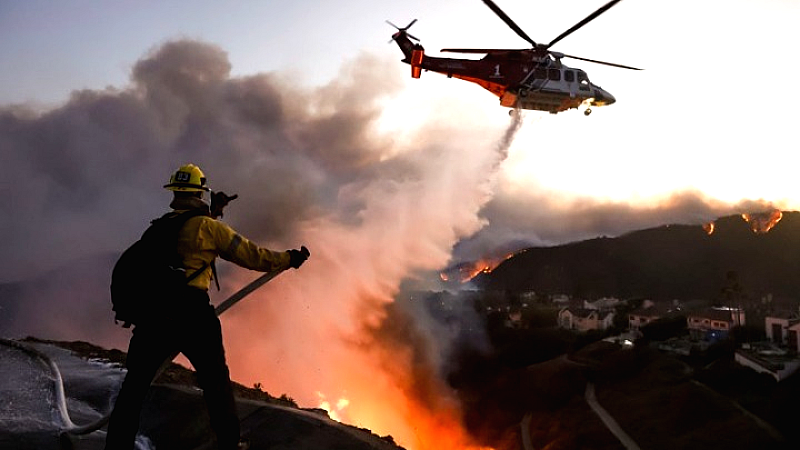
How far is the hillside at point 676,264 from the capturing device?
136000 millimetres

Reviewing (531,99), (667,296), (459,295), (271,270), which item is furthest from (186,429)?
(667,296)

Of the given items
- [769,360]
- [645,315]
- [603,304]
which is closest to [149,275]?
[769,360]

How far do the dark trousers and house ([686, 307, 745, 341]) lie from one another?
68766mm

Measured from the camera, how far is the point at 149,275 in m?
4.64

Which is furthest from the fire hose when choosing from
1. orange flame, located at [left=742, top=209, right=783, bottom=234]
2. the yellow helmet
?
orange flame, located at [left=742, top=209, right=783, bottom=234]

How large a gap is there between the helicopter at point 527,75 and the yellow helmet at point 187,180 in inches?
948

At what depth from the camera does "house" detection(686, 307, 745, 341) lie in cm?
6500

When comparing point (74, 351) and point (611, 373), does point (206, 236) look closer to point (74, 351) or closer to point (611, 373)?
point (74, 351)

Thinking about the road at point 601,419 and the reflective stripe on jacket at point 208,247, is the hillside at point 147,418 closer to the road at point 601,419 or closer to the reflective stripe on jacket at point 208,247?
the reflective stripe on jacket at point 208,247

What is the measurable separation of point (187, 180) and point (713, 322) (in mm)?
76605

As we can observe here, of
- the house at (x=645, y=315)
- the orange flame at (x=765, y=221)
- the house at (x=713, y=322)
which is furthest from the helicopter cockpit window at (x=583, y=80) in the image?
the orange flame at (x=765, y=221)

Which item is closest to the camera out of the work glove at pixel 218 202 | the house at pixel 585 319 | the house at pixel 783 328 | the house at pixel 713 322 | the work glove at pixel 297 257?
the work glove at pixel 297 257

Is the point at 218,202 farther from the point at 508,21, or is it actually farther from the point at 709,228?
the point at 709,228

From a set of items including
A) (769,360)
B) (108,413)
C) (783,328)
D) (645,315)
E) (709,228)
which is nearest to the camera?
(108,413)
